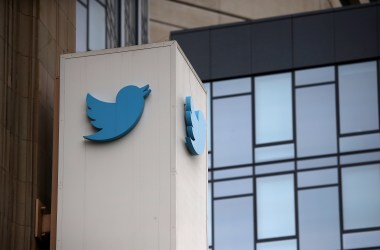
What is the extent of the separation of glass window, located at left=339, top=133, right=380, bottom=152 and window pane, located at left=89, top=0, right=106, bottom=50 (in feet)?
40.7

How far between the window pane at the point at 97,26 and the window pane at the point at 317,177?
12.2 metres

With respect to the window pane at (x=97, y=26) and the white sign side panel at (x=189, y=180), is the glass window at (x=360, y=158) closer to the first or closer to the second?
the window pane at (x=97, y=26)

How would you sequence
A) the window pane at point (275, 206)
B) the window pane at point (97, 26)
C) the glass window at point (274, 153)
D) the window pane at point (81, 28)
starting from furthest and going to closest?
the glass window at point (274, 153) → the window pane at point (275, 206) → the window pane at point (97, 26) → the window pane at point (81, 28)

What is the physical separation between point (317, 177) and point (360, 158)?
66.8 inches

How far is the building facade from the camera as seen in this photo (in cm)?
4366

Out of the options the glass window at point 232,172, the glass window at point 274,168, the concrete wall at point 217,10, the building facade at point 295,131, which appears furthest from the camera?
the concrete wall at point 217,10

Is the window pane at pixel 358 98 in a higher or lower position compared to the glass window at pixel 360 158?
higher

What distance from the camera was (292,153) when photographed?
45062 millimetres

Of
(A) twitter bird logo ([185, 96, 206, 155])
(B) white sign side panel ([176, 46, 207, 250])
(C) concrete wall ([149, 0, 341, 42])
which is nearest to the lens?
(B) white sign side panel ([176, 46, 207, 250])

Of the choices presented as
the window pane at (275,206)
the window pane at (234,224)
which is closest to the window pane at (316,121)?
the window pane at (275,206)

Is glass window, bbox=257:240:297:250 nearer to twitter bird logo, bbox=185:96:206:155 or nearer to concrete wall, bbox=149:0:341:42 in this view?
twitter bird logo, bbox=185:96:206:155

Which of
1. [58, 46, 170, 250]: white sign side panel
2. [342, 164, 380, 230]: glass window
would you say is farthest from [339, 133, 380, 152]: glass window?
[58, 46, 170, 250]: white sign side panel

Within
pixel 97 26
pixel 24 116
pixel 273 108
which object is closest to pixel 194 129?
pixel 24 116

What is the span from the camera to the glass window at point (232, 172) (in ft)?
150
